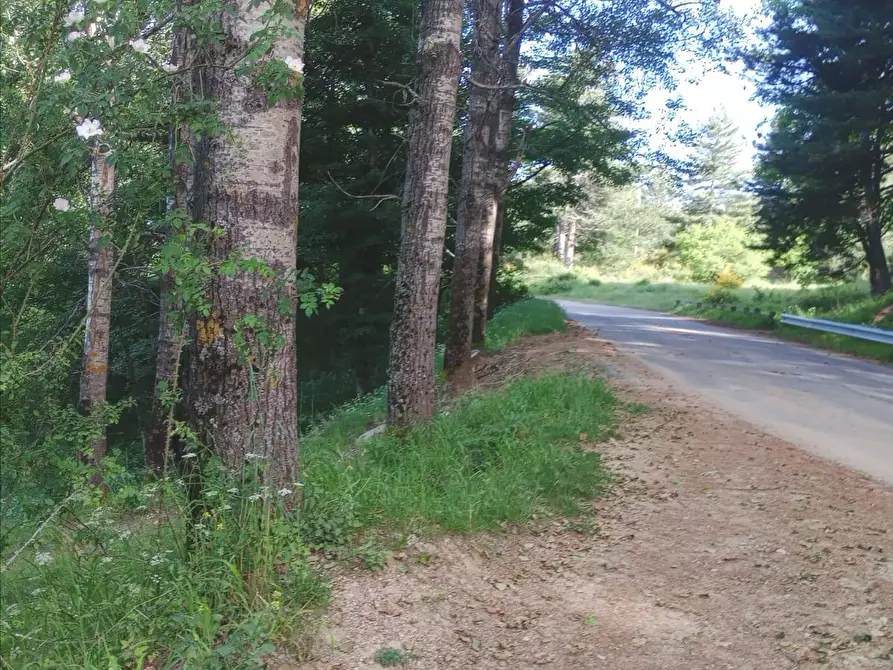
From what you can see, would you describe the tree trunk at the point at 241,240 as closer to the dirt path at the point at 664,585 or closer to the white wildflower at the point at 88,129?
the white wildflower at the point at 88,129

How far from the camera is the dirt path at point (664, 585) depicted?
4008 mm

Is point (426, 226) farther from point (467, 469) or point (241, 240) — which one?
point (241, 240)

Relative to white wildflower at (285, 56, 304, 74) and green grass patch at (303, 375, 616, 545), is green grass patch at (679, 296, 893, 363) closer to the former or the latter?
green grass patch at (303, 375, 616, 545)

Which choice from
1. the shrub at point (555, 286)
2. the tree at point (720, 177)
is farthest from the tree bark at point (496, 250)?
the tree at point (720, 177)

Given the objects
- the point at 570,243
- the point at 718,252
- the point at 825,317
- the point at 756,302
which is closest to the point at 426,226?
the point at 825,317

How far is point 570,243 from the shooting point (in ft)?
230

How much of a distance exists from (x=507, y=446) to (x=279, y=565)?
319 cm

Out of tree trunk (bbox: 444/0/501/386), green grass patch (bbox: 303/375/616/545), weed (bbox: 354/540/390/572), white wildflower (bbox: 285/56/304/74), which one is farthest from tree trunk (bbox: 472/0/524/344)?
white wildflower (bbox: 285/56/304/74)

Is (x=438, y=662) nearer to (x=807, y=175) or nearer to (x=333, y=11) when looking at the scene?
(x=333, y=11)

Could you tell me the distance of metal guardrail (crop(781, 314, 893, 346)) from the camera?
15.0 m

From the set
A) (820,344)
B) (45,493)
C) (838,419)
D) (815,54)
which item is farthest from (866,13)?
(45,493)

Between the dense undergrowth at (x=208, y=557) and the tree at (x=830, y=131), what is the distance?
18698mm

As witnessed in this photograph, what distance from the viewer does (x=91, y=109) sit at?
3.52 m

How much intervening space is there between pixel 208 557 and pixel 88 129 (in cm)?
209
